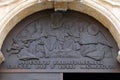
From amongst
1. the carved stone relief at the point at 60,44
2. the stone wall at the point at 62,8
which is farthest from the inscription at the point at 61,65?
the stone wall at the point at 62,8

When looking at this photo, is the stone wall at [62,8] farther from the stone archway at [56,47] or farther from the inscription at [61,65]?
the inscription at [61,65]

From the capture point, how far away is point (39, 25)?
6355 millimetres

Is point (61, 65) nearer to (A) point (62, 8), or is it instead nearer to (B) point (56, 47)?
(B) point (56, 47)

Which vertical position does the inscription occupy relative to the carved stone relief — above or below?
below

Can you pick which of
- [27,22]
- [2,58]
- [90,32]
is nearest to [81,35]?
[90,32]

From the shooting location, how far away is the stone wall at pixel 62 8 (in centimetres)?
599

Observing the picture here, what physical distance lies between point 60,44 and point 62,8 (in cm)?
62

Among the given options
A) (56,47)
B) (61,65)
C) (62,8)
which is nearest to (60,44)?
(56,47)

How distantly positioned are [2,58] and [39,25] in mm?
886

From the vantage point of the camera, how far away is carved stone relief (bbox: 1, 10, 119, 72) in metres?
6.07

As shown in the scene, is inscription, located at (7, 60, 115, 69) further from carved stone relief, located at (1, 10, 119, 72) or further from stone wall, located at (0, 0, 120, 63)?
stone wall, located at (0, 0, 120, 63)

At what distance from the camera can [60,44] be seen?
20.3ft

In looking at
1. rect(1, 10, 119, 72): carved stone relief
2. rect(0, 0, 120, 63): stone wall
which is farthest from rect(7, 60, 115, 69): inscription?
rect(0, 0, 120, 63): stone wall

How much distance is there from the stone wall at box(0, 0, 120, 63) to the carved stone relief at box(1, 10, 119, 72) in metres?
0.15
